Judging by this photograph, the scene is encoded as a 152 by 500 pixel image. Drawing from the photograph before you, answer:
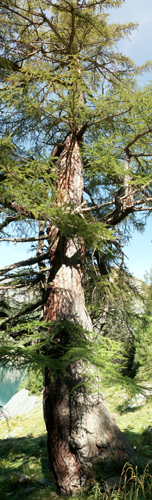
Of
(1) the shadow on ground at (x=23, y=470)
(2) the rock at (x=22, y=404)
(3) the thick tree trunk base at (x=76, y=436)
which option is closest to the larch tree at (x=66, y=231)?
(3) the thick tree trunk base at (x=76, y=436)

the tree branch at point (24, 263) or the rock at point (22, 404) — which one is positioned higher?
the tree branch at point (24, 263)

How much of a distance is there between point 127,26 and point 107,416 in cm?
743

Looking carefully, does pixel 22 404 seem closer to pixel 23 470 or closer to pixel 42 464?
pixel 42 464

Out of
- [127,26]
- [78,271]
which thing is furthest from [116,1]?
[78,271]

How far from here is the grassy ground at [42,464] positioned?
3523 millimetres

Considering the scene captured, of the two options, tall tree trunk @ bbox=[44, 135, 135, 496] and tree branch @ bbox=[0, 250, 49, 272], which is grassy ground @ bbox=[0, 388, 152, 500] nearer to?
tall tree trunk @ bbox=[44, 135, 135, 496]

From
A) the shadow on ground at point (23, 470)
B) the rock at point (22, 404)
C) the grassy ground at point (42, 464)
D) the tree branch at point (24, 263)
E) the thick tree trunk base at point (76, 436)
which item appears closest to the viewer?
the grassy ground at point (42, 464)

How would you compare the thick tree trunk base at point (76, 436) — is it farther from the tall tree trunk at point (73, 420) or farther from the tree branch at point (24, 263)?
the tree branch at point (24, 263)

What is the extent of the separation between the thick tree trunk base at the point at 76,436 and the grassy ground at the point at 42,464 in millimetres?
215

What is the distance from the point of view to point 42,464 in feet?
18.8

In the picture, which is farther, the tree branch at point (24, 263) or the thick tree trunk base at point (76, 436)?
the tree branch at point (24, 263)

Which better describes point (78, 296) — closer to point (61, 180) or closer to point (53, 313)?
point (53, 313)

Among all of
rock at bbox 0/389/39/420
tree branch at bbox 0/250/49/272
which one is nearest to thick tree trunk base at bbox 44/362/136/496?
tree branch at bbox 0/250/49/272

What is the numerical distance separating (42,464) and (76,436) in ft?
8.66
